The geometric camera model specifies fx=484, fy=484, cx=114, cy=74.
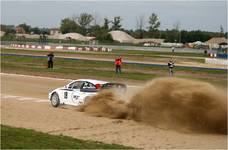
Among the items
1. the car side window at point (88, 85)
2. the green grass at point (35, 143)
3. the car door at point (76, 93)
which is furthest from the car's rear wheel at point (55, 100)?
the green grass at point (35, 143)

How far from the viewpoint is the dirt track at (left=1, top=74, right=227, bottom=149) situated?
1403 cm

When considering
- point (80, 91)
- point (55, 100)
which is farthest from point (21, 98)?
point (80, 91)

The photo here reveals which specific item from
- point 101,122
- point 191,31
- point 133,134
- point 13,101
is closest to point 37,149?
point 133,134

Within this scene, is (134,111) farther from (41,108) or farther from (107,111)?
(41,108)

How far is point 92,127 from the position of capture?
1659 cm

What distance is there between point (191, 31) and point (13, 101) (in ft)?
559

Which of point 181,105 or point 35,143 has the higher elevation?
point 181,105

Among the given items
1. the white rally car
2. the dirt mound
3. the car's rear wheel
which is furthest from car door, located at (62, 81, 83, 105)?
the dirt mound

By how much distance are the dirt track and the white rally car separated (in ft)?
1.38

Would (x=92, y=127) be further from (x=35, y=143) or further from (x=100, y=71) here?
(x=100, y=71)

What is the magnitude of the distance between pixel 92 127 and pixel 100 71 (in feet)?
100

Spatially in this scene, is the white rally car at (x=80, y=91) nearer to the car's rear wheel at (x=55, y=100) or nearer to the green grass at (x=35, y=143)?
the car's rear wheel at (x=55, y=100)

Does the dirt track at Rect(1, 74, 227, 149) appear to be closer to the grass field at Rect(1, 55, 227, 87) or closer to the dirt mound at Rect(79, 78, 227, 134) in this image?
the dirt mound at Rect(79, 78, 227, 134)

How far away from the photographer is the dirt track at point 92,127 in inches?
552
